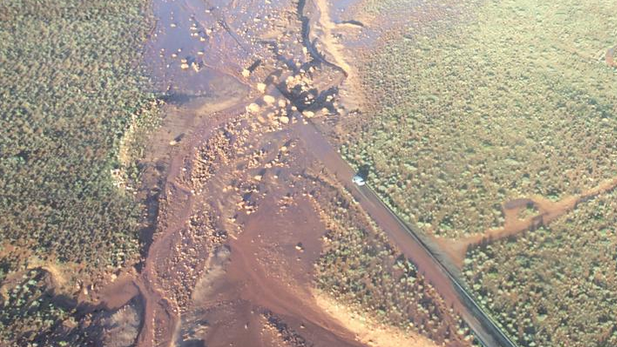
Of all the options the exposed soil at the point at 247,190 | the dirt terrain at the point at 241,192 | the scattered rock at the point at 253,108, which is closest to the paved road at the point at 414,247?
the exposed soil at the point at 247,190

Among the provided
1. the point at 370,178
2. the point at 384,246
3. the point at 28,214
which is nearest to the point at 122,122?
the point at 28,214

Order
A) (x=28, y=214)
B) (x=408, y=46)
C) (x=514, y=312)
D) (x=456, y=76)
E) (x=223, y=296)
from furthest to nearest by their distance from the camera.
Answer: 1. (x=408, y=46)
2. (x=456, y=76)
3. (x=28, y=214)
4. (x=223, y=296)
5. (x=514, y=312)

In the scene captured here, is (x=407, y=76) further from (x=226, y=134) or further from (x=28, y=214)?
(x=28, y=214)

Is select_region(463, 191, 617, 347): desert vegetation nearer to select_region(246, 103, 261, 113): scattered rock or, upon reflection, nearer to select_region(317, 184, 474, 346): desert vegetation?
select_region(317, 184, 474, 346): desert vegetation

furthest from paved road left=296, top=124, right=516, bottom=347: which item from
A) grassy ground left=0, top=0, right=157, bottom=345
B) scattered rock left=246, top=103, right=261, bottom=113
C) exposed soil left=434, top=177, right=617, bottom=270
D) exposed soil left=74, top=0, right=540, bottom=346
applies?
grassy ground left=0, top=0, right=157, bottom=345

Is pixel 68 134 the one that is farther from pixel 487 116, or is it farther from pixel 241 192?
pixel 487 116

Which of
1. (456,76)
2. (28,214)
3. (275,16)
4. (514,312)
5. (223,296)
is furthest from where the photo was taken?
(275,16)

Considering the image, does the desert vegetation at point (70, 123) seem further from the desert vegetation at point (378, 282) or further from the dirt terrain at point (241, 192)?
the desert vegetation at point (378, 282)
